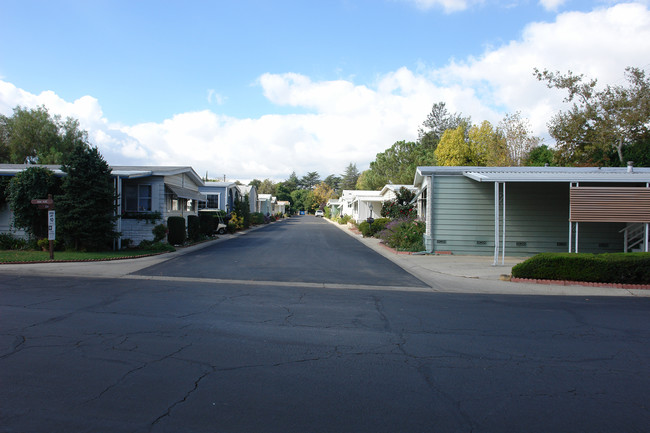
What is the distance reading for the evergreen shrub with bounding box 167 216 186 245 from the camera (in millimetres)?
20359

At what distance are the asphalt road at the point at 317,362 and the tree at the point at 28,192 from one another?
8.84 metres

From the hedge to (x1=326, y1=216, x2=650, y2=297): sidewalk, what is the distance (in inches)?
12.6

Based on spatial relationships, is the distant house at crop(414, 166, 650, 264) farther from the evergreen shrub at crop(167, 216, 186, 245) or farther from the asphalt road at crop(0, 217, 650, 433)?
the evergreen shrub at crop(167, 216, 186, 245)

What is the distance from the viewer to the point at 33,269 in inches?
513

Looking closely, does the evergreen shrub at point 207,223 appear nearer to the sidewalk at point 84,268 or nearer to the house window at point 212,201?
the house window at point 212,201

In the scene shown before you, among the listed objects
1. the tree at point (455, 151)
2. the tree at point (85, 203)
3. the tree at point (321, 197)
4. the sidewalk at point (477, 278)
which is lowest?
the sidewalk at point (477, 278)

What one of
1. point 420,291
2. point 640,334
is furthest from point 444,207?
point 640,334

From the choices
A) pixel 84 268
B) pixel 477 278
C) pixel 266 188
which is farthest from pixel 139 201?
pixel 266 188

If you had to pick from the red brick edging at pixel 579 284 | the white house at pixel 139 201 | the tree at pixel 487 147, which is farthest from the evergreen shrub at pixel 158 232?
the tree at pixel 487 147

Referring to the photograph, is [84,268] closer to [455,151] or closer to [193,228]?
[193,228]

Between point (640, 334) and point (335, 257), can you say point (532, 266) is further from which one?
point (335, 257)

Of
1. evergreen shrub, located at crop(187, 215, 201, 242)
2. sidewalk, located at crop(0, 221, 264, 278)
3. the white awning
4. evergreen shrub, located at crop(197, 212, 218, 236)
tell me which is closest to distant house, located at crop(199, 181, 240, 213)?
evergreen shrub, located at crop(197, 212, 218, 236)

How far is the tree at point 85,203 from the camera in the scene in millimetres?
16250

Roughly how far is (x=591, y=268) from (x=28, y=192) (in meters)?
19.6
